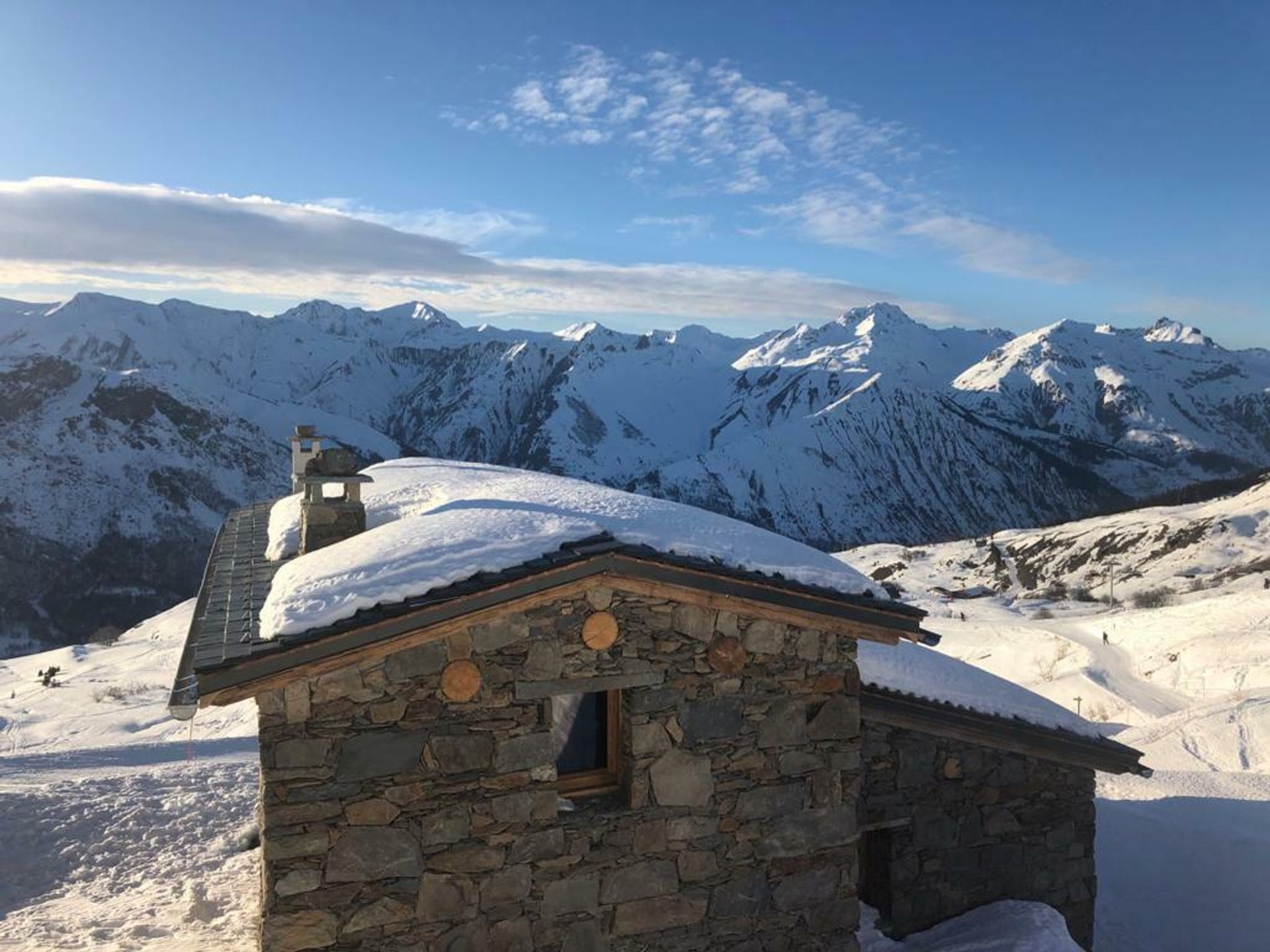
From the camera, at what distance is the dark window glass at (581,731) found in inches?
295

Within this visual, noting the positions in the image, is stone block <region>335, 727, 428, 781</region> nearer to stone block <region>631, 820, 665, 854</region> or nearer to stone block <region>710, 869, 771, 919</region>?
stone block <region>631, 820, 665, 854</region>

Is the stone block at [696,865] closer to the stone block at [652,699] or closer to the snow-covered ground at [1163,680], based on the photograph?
the stone block at [652,699]

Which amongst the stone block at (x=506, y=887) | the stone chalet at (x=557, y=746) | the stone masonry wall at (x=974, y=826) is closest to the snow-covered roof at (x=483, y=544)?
the stone chalet at (x=557, y=746)

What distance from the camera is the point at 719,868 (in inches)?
282

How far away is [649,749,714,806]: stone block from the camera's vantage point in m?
6.93

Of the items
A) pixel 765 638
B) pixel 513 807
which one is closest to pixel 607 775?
pixel 513 807

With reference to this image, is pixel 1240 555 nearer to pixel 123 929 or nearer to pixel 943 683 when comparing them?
pixel 943 683

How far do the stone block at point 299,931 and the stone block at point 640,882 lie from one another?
197 cm

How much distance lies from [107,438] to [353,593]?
115894 millimetres

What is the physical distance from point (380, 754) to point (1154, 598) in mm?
50753

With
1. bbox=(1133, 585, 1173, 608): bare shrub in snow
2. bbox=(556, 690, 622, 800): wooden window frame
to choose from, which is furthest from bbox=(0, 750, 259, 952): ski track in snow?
bbox=(1133, 585, 1173, 608): bare shrub in snow

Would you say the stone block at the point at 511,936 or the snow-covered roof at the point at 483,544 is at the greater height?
the snow-covered roof at the point at 483,544

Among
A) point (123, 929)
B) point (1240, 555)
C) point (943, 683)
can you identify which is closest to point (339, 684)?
point (123, 929)

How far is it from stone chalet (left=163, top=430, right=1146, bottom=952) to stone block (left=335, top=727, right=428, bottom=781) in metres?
0.01
